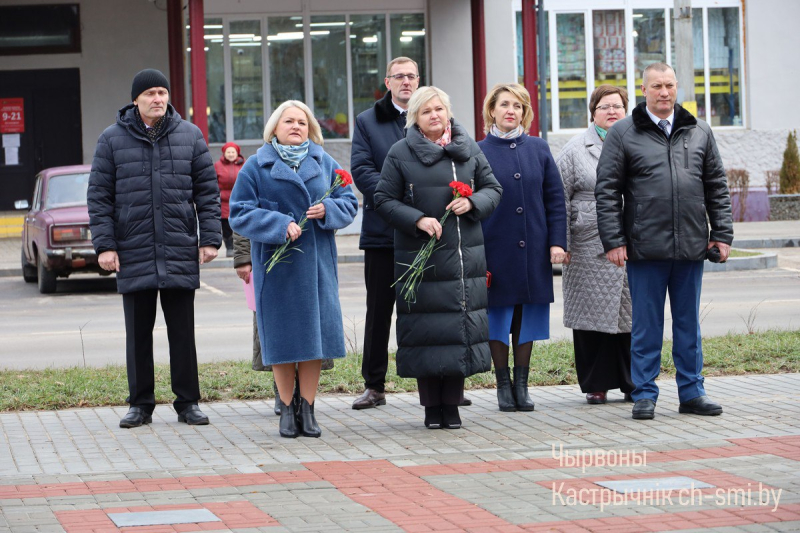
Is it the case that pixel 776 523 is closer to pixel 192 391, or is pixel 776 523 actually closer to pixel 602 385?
pixel 602 385

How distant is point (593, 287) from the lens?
820cm

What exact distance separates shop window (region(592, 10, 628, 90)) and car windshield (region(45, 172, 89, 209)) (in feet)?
49.2

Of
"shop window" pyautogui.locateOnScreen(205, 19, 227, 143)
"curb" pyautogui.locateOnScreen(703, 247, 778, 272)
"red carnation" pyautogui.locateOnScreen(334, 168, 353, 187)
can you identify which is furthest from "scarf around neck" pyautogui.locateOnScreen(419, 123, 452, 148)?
"shop window" pyautogui.locateOnScreen(205, 19, 227, 143)

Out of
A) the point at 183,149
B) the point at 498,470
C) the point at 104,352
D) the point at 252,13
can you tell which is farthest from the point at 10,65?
the point at 498,470

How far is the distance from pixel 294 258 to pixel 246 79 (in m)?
21.7

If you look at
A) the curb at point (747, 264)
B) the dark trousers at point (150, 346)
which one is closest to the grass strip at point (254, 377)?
the dark trousers at point (150, 346)

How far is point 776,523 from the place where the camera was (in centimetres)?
Answer: 511

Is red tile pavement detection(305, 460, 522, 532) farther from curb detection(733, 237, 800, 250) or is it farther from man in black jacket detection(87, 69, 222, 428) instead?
curb detection(733, 237, 800, 250)

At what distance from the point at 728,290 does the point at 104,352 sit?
27.9 ft

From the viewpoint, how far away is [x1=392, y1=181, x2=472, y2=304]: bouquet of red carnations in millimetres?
7309

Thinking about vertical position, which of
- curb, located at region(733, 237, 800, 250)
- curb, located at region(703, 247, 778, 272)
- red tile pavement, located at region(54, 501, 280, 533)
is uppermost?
curb, located at region(733, 237, 800, 250)

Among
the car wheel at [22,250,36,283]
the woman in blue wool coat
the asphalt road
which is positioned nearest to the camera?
the woman in blue wool coat

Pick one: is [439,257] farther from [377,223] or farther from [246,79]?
[246,79]

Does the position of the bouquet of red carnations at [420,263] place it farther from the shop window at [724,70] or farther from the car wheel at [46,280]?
the shop window at [724,70]
